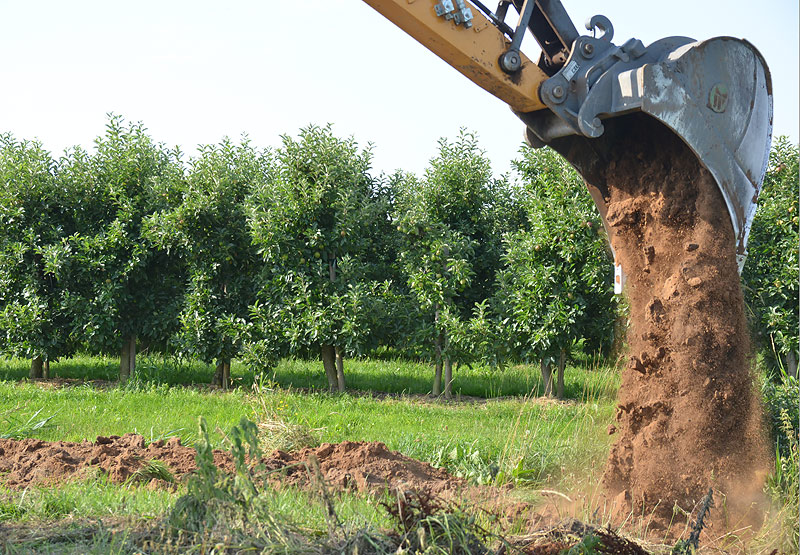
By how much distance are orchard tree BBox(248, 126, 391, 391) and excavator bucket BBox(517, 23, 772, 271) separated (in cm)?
583

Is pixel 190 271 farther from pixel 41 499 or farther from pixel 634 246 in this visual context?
pixel 634 246

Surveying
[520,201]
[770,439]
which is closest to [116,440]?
[770,439]

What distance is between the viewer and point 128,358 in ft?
36.5

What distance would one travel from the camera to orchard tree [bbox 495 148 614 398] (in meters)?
9.35

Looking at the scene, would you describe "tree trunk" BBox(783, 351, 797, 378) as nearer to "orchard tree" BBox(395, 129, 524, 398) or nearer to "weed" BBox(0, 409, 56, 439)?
"orchard tree" BBox(395, 129, 524, 398)

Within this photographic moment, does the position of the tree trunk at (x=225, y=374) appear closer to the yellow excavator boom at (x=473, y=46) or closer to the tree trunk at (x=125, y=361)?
the tree trunk at (x=125, y=361)

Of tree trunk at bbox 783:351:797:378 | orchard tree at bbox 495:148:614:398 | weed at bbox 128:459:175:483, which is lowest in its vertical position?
weed at bbox 128:459:175:483

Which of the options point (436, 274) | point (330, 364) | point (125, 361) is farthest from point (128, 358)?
point (436, 274)

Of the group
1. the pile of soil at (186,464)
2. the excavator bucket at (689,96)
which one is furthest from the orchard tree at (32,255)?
the excavator bucket at (689,96)

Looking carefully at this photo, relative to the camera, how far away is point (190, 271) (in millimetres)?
10484

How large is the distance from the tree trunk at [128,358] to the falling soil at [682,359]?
8.46 metres

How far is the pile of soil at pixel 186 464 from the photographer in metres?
4.47

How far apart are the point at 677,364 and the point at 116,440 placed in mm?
4029

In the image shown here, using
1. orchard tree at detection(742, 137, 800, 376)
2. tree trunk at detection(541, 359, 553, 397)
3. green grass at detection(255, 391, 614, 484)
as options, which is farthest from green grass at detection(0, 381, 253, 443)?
orchard tree at detection(742, 137, 800, 376)
